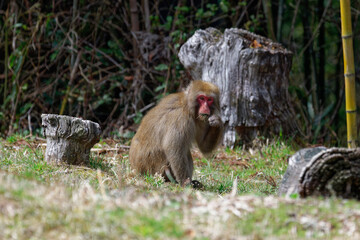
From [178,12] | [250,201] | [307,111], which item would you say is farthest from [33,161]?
[307,111]

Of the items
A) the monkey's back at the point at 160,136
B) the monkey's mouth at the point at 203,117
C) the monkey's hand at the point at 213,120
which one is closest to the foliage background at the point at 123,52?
the monkey's back at the point at 160,136

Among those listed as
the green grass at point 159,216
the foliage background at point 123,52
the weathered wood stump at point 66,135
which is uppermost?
the foliage background at point 123,52

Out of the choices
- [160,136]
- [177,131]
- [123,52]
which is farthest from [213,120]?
[123,52]

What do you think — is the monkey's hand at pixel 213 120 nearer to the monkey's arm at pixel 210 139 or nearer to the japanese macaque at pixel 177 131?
the japanese macaque at pixel 177 131

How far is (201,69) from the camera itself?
31.3 ft

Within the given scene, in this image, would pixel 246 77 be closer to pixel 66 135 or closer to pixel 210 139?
pixel 210 139

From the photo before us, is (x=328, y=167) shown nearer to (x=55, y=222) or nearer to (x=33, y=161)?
(x=55, y=222)

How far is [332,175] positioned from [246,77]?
16.5ft

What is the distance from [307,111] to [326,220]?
8.83 m

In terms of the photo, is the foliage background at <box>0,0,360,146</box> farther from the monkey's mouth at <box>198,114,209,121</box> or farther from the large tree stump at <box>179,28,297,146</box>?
the monkey's mouth at <box>198,114,209,121</box>

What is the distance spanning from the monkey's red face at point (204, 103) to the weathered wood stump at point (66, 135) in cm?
131

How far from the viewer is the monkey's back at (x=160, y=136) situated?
6.52 m

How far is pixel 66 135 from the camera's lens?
20.4ft

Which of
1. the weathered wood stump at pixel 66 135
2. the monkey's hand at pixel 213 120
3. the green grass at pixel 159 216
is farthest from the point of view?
the monkey's hand at pixel 213 120
